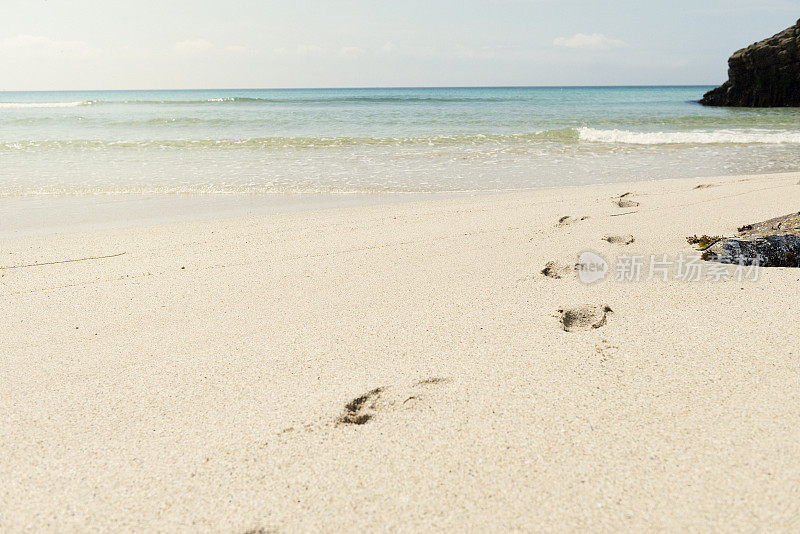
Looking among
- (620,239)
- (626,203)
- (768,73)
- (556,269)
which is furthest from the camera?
(768,73)

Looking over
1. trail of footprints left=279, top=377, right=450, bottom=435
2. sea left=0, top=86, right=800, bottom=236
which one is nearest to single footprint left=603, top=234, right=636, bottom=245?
trail of footprints left=279, top=377, right=450, bottom=435

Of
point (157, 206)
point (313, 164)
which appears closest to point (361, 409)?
point (157, 206)

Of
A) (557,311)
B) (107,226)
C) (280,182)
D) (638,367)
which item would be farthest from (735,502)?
(280,182)

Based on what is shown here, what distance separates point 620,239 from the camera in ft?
12.1

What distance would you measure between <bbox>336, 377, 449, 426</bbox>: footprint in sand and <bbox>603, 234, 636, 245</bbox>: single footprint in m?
2.25

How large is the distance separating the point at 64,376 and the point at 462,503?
1.71 m

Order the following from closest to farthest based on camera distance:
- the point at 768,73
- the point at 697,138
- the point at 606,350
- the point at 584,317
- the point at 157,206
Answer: the point at 606,350 < the point at 584,317 < the point at 157,206 < the point at 697,138 < the point at 768,73

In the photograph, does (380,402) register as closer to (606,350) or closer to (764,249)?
(606,350)

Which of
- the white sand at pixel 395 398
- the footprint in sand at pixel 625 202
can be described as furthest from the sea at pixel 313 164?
the white sand at pixel 395 398

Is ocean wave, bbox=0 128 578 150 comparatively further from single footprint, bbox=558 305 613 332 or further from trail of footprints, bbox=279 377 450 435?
trail of footprints, bbox=279 377 450 435

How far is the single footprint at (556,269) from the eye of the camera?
3016 millimetres

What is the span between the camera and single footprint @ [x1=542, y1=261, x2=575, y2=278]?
302cm

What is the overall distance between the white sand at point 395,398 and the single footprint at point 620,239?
0.20 m

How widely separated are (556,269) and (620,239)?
2.96 feet
